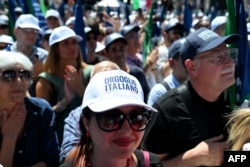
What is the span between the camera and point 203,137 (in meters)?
2.85

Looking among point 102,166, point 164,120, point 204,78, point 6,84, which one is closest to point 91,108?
point 102,166

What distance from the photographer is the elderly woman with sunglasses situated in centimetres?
318

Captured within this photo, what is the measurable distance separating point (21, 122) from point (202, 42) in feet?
4.05

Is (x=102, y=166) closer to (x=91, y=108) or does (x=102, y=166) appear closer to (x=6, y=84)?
(x=91, y=108)

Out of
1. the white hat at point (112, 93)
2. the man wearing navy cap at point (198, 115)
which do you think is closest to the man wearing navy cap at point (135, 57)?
the man wearing navy cap at point (198, 115)

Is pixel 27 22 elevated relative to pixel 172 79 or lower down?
elevated

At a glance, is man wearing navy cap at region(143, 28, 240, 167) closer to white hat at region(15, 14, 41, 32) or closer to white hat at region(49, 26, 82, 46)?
white hat at region(49, 26, 82, 46)

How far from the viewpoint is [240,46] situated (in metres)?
3.89

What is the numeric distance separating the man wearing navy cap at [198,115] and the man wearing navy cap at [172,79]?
93 centimetres

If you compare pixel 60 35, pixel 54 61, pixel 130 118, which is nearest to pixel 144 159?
pixel 130 118

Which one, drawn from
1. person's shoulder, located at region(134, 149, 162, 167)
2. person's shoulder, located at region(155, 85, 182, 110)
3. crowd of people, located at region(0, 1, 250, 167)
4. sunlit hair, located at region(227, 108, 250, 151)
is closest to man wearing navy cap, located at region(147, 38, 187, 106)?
crowd of people, located at region(0, 1, 250, 167)

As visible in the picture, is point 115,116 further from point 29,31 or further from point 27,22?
point 27,22

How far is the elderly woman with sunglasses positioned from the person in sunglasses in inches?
43.7

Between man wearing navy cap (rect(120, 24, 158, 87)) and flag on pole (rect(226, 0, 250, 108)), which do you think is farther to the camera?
man wearing navy cap (rect(120, 24, 158, 87))
